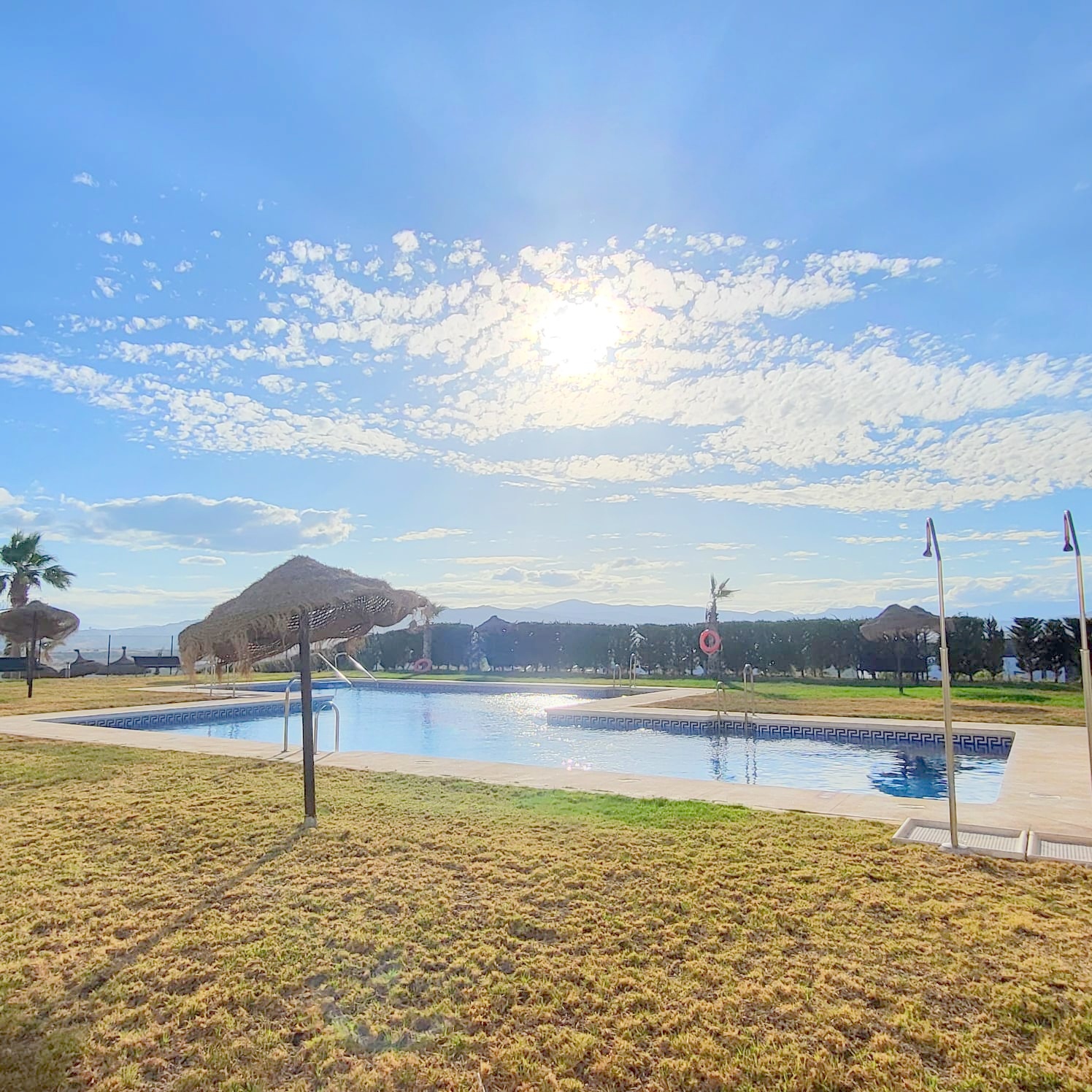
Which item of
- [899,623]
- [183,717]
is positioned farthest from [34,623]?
[899,623]

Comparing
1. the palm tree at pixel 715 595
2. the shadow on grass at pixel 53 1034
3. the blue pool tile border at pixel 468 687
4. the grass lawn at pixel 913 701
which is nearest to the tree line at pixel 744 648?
the palm tree at pixel 715 595

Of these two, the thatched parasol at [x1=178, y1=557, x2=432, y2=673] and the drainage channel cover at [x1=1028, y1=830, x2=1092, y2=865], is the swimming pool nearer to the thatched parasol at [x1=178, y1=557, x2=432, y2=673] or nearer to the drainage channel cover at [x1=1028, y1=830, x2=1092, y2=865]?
the drainage channel cover at [x1=1028, y1=830, x2=1092, y2=865]

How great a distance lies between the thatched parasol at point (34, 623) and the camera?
821 inches

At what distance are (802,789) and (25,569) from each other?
29044mm

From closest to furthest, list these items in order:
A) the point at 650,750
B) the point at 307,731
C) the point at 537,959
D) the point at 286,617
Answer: the point at 537,959
the point at 286,617
the point at 307,731
the point at 650,750

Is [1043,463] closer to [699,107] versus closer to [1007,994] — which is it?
[699,107]

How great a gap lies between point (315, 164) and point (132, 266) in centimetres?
295

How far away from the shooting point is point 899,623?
20.2 m

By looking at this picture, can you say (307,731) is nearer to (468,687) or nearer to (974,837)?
(974,837)

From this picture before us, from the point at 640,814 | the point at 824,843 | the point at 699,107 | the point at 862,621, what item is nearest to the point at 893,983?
the point at 824,843

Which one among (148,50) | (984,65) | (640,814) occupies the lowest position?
(640,814)

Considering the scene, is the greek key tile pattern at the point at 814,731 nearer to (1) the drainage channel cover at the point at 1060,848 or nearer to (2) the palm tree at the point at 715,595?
(1) the drainage channel cover at the point at 1060,848

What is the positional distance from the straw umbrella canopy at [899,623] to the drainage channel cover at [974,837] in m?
15.0

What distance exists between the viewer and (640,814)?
6520 millimetres
